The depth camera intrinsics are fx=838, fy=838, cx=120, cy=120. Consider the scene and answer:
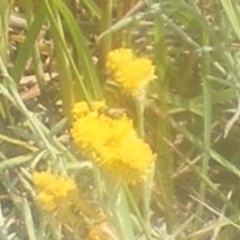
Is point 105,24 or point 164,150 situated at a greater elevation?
point 105,24

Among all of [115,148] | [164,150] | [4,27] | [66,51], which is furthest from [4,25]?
[115,148]

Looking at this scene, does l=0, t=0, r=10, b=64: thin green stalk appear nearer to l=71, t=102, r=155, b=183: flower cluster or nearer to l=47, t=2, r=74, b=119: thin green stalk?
l=47, t=2, r=74, b=119: thin green stalk

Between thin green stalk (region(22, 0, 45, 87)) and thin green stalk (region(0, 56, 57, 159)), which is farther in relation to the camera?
thin green stalk (region(22, 0, 45, 87))

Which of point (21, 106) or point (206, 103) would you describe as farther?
point (206, 103)

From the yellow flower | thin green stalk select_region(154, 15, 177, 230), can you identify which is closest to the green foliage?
thin green stalk select_region(154, 15, 177, 230)

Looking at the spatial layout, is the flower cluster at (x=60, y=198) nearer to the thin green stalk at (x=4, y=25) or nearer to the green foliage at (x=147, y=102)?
the green foliage at (x=147, y=102)

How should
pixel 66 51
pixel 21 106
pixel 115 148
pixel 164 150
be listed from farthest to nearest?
pixel 164 150
pixel 66 51
pixel 21 106
pixel 115 148

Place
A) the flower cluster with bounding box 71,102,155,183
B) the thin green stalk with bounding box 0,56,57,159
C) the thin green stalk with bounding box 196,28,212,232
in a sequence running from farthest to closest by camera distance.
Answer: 1. the thin green stalk with bounding box 196,28,212,232
2. the thin green stalk with bounding box 0,56,57,159
3. the flower cluster with bounding box 71,102,155,183

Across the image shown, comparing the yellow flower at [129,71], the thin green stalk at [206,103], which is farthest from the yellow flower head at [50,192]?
the thin green stalk at [206,103]

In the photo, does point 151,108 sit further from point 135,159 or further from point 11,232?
point 135,159

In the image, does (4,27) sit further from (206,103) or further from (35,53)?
(206,103)
